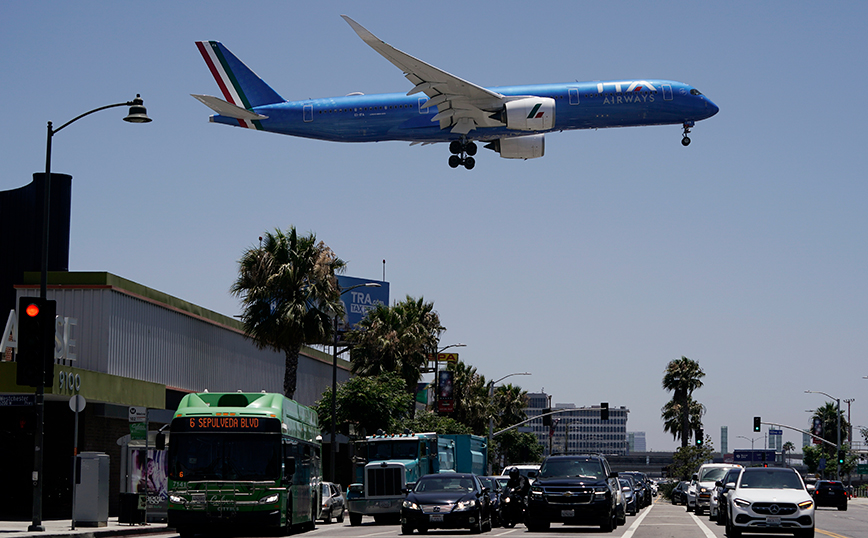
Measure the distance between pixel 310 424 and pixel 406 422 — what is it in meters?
27.1

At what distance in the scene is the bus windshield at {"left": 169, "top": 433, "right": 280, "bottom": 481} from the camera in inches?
825

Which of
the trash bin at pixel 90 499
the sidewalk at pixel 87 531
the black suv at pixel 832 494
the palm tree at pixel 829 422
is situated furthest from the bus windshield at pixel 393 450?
the palm tree at pixel 829 422

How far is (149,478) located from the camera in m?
29.5

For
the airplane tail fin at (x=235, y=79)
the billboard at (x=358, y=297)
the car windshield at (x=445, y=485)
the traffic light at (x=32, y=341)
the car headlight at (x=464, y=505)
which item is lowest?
the car headlight at (x=464, y=505)

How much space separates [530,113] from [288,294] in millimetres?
12673

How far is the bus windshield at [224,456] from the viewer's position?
21.0 m

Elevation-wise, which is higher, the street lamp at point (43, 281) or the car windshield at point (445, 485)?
the street lamp at point (43, 281)

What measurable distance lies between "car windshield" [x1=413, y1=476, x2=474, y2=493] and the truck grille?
311 inches

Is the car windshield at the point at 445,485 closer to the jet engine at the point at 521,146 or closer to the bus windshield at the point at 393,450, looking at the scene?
the bus windshield at the point at 393,450

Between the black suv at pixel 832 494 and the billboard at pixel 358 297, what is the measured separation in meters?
34.6

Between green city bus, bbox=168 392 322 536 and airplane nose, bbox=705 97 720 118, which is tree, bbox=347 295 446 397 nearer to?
airplane nose, bbox=705 97 720 118

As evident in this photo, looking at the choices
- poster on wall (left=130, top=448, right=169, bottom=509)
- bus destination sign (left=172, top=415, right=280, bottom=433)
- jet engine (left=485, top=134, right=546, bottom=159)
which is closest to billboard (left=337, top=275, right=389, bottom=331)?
jet engine (left=485, top=134, right=546, bottom=159)

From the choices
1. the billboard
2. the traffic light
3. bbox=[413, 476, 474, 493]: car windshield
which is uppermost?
the billboard

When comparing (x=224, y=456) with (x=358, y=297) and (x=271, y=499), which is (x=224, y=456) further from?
(x=358, y=297)
